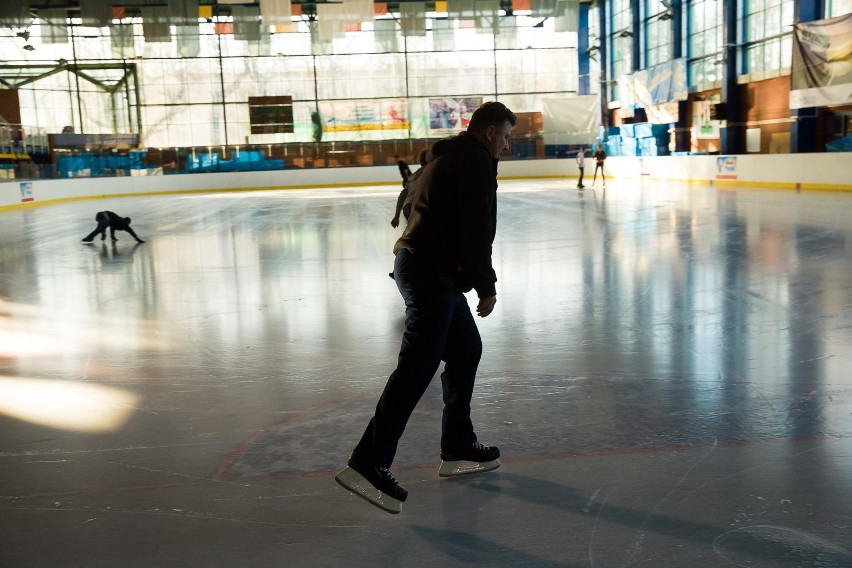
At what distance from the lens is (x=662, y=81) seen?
3688cm

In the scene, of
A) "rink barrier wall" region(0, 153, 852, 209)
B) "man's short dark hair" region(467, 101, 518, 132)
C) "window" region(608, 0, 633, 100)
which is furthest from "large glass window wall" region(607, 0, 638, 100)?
"man's short dark hair" region(467, 101, 518, 132)

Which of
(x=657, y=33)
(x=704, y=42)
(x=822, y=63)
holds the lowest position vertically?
(x=822, y=63)

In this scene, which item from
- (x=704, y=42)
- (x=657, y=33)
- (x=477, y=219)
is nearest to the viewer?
(x=477, y=219)

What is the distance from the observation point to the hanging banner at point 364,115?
4616 cm

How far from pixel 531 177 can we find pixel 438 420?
39.9 metres

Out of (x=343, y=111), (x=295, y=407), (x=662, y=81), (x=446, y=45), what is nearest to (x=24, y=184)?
(x=343, y=111)

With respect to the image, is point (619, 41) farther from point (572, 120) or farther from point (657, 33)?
point (657, 33)

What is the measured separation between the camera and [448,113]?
46.6 metres

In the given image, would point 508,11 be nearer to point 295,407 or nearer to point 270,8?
point 270,8

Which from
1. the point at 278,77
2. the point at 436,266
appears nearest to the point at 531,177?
the point at 278,77

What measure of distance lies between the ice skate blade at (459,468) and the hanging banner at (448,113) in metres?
43.5

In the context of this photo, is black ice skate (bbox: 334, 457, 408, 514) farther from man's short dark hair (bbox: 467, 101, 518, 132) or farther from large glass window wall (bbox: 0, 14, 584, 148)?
large glass window wall (bbox: 0, 14, 584, 148)

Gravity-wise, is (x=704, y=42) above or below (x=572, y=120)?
above

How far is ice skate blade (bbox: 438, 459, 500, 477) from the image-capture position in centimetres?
387
